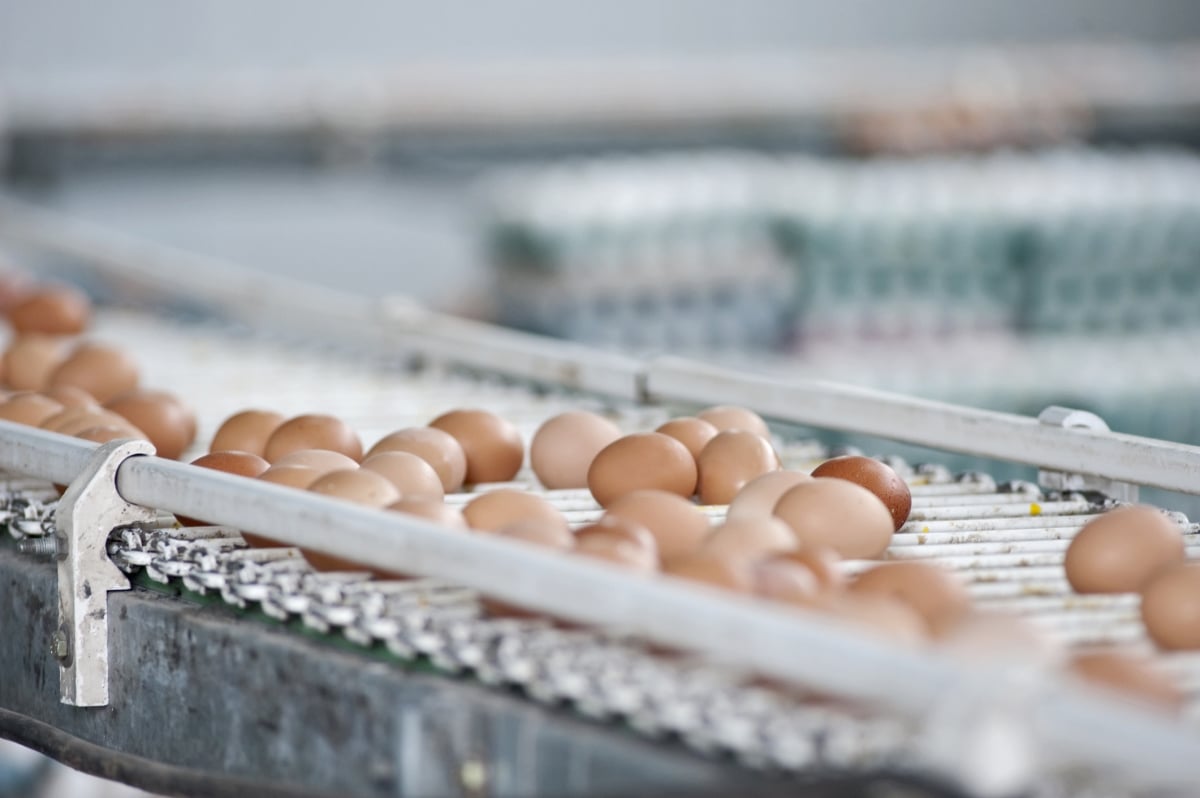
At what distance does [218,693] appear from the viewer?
4.10ft

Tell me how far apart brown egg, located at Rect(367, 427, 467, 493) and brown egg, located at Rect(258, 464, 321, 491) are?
5.2 inches

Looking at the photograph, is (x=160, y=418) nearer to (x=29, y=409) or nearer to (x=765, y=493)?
(x=29, y=409)

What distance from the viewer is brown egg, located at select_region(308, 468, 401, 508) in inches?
52.0

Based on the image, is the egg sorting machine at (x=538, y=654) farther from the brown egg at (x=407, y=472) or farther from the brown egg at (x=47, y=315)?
the brown egg at (x=47, y=315)

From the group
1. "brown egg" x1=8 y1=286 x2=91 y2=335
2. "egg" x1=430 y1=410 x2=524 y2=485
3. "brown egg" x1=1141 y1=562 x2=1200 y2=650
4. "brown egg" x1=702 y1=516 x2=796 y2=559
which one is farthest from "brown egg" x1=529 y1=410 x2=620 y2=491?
"brown egg" x1=8 y1=286 x2=91 y2=335

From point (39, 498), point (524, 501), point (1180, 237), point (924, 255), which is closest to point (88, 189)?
point (924, 255)

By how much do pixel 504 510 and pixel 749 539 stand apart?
0.24 m

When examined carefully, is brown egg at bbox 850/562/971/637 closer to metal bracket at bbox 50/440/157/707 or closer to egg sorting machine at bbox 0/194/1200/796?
egg sorting machine at bbox 0/194/1200/796

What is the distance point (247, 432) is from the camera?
67.0 inches

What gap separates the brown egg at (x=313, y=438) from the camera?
5.29 feet

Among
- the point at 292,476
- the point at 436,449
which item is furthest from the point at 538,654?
the point at 436,449

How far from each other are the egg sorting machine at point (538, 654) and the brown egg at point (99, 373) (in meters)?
0.37

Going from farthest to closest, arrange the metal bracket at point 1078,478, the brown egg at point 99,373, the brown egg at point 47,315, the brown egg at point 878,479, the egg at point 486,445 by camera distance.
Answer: the brown egg at point 47,315
the brown egg at point 99,373
the egg at point 486,445
the metal bracket at point 1078,478
the brown egg at point 878,479

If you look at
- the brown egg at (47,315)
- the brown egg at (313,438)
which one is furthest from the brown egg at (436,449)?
the brown egg at (47,315)
